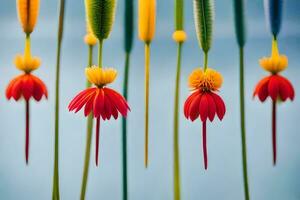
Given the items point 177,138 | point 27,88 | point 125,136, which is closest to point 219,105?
point 177,138

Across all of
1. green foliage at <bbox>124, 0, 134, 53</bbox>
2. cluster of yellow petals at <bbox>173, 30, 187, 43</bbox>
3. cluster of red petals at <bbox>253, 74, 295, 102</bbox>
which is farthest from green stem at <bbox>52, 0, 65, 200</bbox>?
cluster of red petals at <bbox>253, 74, 295, 102</bbox>

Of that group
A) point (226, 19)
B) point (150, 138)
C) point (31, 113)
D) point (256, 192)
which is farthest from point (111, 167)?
point (226, 19)

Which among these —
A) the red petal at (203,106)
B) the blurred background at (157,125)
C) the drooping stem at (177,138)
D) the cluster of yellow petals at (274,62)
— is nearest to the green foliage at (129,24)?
the blurred background at (157,125)

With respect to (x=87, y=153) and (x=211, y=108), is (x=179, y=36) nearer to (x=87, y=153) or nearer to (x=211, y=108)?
(x=211, y=108)

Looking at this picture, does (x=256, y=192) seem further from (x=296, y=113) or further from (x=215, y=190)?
(x=296, y=113)

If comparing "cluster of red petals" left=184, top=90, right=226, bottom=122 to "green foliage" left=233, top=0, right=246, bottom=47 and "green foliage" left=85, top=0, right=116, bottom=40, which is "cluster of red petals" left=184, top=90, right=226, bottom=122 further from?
"green foliage" left=85, top=0, right=116, bottom=40
